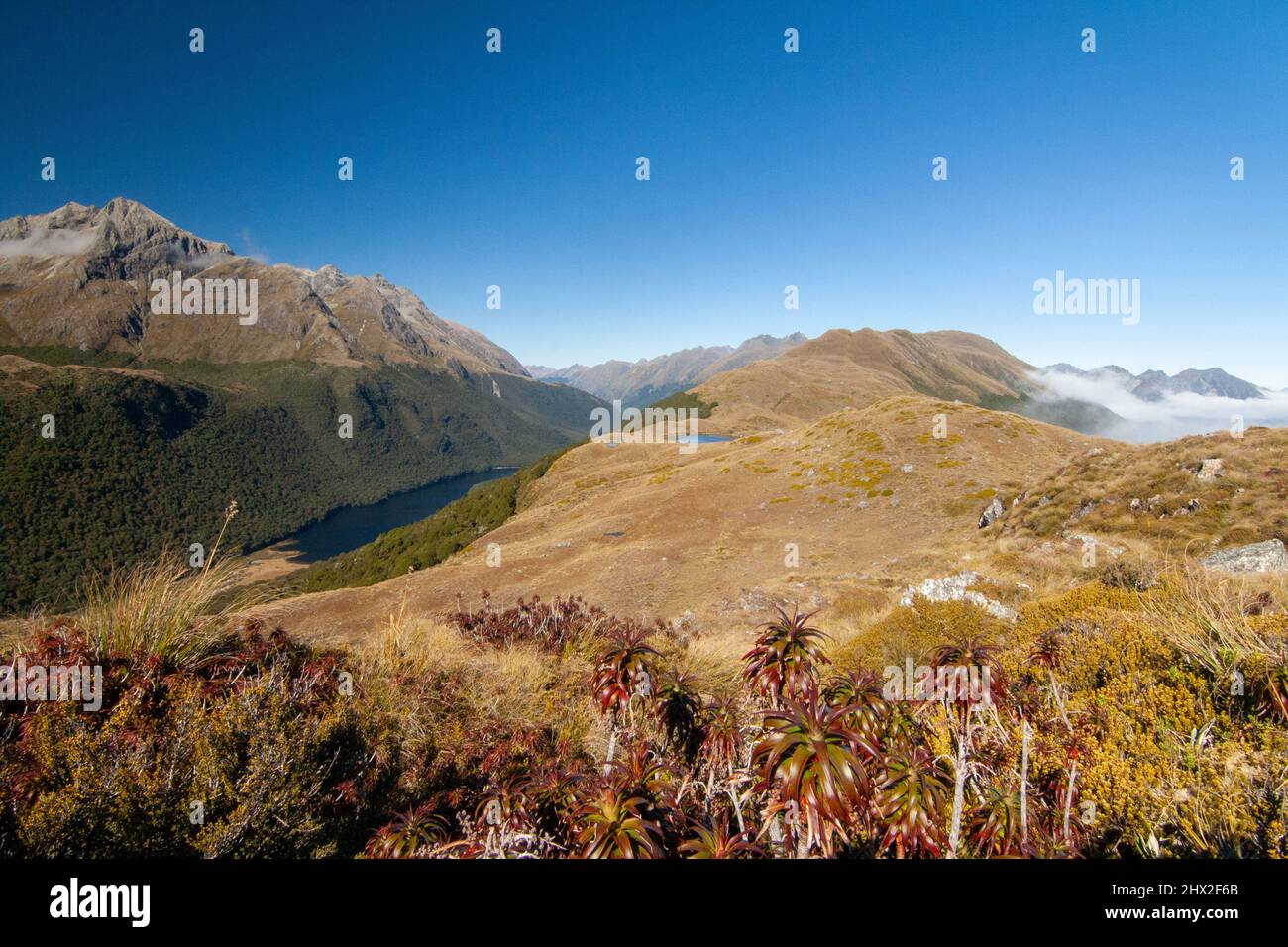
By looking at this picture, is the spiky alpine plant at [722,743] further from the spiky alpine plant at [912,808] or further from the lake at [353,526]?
the lake at [353,526]

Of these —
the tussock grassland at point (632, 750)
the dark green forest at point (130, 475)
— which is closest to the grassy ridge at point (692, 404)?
the dark green forest at point (130, 475)

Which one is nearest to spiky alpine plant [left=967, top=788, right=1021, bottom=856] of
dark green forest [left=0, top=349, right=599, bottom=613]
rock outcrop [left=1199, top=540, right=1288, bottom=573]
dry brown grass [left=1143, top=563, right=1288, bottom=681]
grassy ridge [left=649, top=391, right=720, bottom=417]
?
dry brown grass [left=1143, top=563, right=1288, bottom=681]

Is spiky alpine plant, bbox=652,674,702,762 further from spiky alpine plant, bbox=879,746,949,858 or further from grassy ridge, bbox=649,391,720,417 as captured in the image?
grassy ridge, bbox=649,391,720,417

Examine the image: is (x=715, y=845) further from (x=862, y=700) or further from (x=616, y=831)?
(x=862, y=700)

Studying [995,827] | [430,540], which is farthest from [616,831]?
[430,540]

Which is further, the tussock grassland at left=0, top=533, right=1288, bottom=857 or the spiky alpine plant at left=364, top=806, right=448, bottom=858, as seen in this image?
the spiky alpine plant at left=364, top=806, right=448, bottom=858
